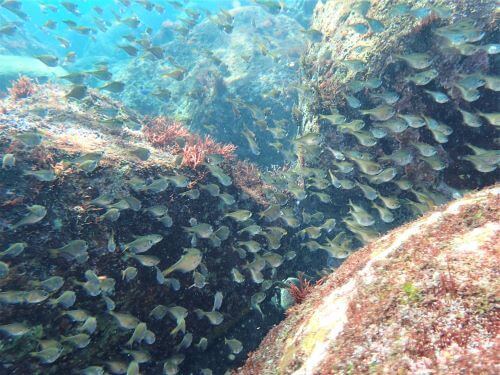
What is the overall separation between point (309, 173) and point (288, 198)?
1.36 meters

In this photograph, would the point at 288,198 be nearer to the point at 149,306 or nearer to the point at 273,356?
the point at 149,306

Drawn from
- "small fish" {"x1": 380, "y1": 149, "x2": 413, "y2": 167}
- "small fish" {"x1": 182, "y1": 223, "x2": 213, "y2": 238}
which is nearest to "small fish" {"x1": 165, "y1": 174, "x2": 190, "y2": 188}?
"small fish" {"x1": 182, "y1": 223, "x2": 213, "y2": 238}

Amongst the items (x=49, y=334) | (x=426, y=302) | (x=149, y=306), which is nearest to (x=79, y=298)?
(x=49, y=334)

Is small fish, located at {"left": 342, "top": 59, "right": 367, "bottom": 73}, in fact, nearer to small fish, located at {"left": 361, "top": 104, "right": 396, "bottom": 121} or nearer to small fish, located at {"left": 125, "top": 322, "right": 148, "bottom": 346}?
small fish, located at {"left": 361, "top": 104, "right": 396, "bottom": 121}

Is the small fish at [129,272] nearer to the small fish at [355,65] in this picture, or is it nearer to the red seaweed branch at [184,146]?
the red seaweed branch at [184,146]

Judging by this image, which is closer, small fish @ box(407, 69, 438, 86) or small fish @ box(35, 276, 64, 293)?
small fish @ box(35, 276, 64, 293)

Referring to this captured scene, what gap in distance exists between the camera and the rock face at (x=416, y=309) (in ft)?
6.91

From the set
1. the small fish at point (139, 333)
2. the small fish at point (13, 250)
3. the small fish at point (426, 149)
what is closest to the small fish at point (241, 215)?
the small fish at point (139, 333)

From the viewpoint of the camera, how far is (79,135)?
659 cm

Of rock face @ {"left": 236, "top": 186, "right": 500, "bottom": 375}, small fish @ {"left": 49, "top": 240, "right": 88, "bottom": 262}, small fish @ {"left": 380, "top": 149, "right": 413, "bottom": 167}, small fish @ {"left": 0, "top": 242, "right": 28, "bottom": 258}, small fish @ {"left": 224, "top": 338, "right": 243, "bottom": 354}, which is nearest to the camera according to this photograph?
rock face @ {"left": 236, "top": 186, "right": 500, "bottom": 375}

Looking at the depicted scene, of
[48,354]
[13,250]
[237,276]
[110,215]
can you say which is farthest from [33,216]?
[237,276]

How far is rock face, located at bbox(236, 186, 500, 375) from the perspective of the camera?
2105 millimetres

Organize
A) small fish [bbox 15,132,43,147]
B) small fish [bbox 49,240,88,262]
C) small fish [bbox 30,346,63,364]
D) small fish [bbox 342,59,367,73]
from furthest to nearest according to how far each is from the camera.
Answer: small fish [bbox 342,59,367,73]
small fish [bbox 15,132,43,147]
small fish [bbox 49,240,88,262]
small fish [bbox 30,346,63,364]

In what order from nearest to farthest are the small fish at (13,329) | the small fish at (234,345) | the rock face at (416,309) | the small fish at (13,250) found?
the rock face at (416,309) → the small fish at (13,329) → the small fish at (13,250) → the small fish at (234,345)
